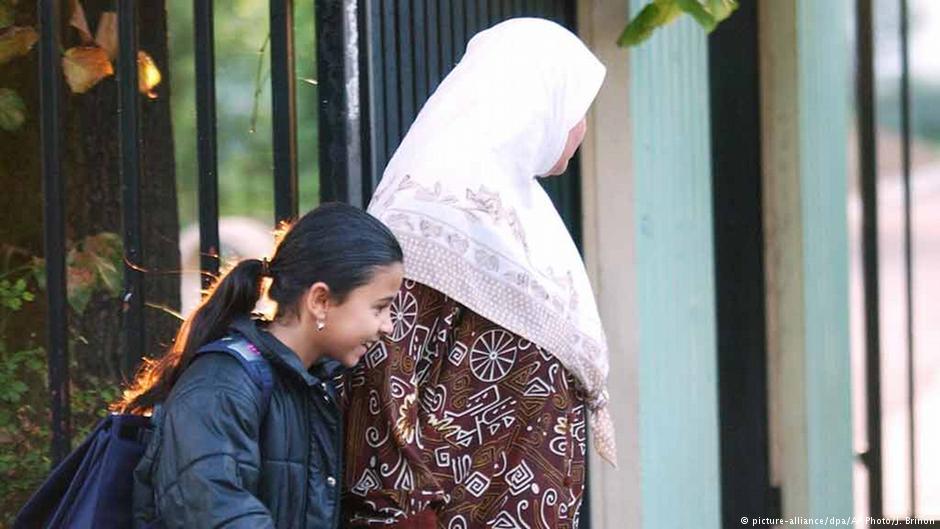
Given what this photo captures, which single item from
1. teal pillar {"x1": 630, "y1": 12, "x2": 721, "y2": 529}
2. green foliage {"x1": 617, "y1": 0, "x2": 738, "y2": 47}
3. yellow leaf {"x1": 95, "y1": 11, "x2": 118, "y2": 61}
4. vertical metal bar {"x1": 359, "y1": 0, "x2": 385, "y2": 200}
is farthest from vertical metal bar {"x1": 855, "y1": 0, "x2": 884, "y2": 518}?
yellow leaf {"x1": 95, "y1": 11, "x2": 118, "y2": 61}

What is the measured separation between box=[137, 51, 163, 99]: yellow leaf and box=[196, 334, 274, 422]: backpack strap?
3.34ft

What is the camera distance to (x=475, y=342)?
9.94 feet

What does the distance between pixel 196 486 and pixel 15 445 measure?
4.36 ft

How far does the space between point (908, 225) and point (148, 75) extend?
126 inches

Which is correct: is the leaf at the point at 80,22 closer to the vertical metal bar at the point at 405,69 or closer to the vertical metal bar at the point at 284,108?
the vertical metal bar at the point at 284,108

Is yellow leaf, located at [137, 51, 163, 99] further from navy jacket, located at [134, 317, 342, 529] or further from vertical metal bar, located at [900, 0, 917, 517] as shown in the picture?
vertical metal bar, located at [900, 0, 917, 517]

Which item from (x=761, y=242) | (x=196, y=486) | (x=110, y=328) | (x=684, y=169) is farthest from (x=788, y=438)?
(x=196, y=486)

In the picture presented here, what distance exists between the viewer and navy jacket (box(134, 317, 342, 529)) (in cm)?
246

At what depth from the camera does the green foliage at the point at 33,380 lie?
3.61m

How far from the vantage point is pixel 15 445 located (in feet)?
12.0

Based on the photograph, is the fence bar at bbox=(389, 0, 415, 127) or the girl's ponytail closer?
the girl's ponytail

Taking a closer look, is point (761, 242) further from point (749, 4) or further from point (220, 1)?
point (220, 1)

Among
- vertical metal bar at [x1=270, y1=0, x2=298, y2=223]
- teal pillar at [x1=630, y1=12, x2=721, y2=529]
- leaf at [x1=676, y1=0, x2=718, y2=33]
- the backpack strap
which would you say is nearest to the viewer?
the backpack strap

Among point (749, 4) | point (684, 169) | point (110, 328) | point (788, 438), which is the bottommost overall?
point (788, 438)
